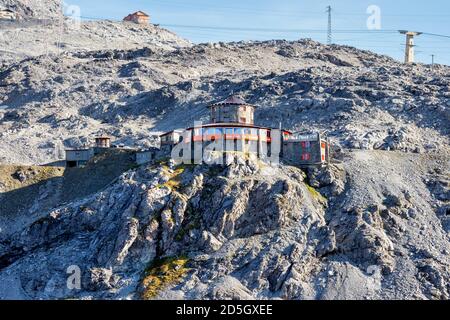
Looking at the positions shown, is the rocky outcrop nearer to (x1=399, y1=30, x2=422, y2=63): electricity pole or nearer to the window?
the window

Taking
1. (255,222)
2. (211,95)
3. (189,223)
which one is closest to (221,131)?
(255,222)

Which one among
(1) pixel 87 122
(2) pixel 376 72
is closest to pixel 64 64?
(1) pixel 87 122

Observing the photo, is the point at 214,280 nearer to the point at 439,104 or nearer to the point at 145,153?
the point at 145,153

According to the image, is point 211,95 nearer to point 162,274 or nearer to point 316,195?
point 316,195

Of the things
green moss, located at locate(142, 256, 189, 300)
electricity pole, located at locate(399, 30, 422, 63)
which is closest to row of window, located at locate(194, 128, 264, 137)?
green moss, located at locate(142, 256, 189, 300)

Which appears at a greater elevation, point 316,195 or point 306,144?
point 306,144

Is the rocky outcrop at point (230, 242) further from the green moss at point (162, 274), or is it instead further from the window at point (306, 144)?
the window at point (306, 144)

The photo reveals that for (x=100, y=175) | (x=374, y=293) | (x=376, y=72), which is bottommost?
(x=374, y=293)
